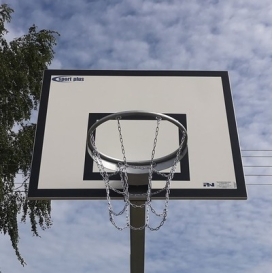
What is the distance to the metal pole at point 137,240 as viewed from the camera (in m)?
3.48

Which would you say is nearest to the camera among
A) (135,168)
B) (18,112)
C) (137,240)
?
(135,168)

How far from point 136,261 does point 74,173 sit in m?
0.93

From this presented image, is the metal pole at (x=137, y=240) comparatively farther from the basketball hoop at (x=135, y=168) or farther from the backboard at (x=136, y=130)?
the backboard at (x=136, y=130)

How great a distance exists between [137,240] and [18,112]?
540 cm

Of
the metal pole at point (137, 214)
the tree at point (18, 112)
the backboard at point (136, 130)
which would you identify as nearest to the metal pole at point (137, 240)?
the metal pole at point (137, 214)

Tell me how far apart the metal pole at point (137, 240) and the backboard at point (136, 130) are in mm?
186

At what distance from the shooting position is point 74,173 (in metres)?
3.71

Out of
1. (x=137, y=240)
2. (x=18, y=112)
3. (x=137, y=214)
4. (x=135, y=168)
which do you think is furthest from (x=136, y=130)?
(x=18, y=112)

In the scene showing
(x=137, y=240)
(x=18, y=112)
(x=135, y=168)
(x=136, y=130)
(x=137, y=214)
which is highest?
(x=18, y=112)

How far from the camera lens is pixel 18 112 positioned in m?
8.57

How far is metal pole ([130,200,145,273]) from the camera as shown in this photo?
3484mm

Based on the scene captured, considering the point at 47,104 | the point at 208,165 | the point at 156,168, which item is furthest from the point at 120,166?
the point at 47,104

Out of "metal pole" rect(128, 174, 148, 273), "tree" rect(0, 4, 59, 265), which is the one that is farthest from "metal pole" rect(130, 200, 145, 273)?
"tree" rect(0, 4, 59, 265)

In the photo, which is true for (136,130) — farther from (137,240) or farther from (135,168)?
(137,240)
